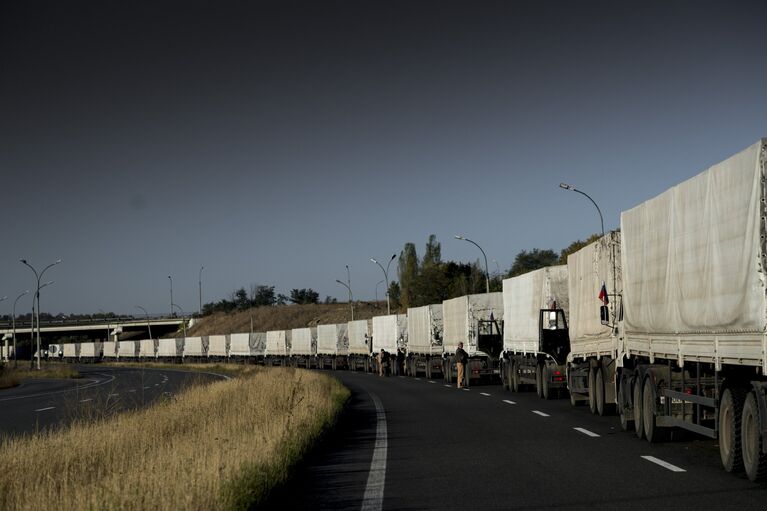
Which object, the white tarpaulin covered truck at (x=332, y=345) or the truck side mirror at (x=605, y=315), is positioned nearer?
the truck side mirror at (x=605, y=315)

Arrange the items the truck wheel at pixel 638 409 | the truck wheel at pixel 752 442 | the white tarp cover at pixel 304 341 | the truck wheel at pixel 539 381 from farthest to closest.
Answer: the white tarp cover at pixel 304 341 → the truck wheel at pixel 539 381 → the truck wheel at pixel 638 409 → the truck wheel at pixel 752 442

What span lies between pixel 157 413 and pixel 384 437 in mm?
4924

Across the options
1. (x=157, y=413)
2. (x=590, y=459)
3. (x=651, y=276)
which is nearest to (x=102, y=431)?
(x=157, y=413)

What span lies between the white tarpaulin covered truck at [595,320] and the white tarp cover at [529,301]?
11.5 feet

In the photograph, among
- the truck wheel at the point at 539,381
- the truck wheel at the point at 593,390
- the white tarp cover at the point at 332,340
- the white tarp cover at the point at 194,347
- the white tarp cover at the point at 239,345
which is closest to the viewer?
the truck wheel at the point at 593,390

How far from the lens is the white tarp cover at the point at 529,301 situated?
88.8 ft

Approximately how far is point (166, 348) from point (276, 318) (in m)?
80.8

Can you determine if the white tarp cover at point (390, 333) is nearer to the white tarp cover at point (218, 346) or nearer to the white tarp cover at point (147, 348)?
the white tarp cover at point (218, 346)

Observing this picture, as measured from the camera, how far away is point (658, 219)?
14.2m

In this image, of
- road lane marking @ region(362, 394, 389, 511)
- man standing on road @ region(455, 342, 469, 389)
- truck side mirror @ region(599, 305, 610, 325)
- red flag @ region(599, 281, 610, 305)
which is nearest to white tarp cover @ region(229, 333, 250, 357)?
man standing on road @ region(455, 342, 469, 389)

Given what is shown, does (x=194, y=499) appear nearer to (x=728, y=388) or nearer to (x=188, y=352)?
(x=728, y=388)

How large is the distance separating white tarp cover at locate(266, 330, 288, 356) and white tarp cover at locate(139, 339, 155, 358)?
3501 cm

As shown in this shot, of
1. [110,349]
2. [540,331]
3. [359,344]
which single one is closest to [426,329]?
[540,331]

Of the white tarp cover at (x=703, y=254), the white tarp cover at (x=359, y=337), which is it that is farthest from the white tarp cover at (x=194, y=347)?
the white tarp cover at (x=703, y=254)
